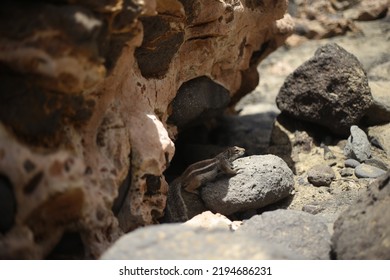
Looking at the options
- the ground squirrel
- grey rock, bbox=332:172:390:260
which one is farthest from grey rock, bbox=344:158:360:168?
grey rock, bbox=332:172:390:260

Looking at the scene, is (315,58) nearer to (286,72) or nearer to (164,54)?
(164,54)

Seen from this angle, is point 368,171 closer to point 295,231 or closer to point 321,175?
point 321,175

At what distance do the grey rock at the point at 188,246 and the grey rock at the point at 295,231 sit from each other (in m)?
0.49

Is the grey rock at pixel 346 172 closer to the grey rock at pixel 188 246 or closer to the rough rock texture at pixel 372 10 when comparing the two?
the grey rock at pixel 188 246

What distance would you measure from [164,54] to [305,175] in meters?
1.91

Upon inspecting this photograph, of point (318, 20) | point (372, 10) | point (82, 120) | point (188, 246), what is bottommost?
point (318, 20)

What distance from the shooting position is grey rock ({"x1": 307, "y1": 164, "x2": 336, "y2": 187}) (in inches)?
180

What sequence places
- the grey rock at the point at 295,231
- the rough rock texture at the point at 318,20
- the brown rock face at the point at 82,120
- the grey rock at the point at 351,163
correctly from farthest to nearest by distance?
1. the rough rock texture at the point at 318,20
2. the grey rock at the point at 351,163
3. the grey rock at the point at 295,231
4. the brown rock face at the point at 82,120

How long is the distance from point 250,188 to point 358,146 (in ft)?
4.97

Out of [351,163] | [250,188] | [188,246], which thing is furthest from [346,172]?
[188,246]

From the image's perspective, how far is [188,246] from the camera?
99.8 inches

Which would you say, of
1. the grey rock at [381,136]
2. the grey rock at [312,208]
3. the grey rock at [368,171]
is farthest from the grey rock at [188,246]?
the grey rock at [381,136]

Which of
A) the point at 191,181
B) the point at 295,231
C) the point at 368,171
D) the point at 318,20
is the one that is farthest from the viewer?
the point at 318,20

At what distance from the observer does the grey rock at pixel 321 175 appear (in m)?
4.58
